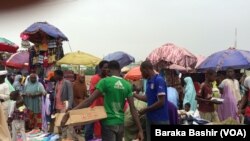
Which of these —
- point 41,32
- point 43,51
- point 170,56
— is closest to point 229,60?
point 170,56

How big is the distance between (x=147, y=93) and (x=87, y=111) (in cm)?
100

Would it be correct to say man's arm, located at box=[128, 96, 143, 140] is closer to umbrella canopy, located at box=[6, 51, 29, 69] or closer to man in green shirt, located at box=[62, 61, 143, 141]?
man in green shirt, located at box=[62, 61, 143, 141]

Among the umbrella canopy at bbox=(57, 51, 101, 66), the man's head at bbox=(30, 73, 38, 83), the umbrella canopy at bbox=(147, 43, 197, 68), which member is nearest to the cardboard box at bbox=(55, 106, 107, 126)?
the man's head at bbox=(30, 73, 38, 83)

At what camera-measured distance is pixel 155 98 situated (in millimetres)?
5172

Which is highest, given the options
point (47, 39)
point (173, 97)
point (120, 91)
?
point (47, 39)

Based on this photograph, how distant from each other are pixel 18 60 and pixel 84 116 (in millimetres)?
12366

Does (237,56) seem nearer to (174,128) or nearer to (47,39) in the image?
(47,39)

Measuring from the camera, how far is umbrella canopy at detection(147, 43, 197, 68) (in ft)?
34.0

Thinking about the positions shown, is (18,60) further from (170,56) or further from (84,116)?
(84,116)

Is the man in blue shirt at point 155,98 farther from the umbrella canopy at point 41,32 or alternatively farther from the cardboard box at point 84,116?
the umbrella canopy at point 41,32

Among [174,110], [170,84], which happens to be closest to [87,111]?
[174,110]

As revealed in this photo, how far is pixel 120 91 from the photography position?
4949mm

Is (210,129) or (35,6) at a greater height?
(35,6)

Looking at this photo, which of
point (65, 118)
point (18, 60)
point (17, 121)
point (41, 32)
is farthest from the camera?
point (18, 60)
